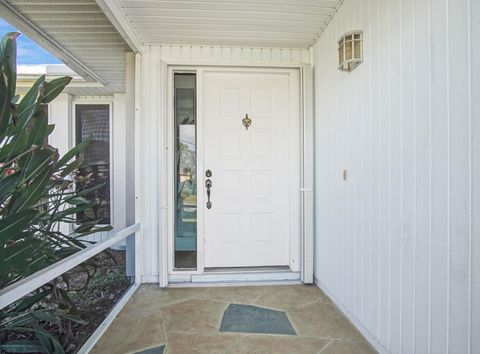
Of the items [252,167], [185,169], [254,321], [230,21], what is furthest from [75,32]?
[254,321]

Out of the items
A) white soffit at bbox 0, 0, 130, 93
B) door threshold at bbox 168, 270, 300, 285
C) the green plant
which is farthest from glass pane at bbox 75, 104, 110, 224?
the green plant

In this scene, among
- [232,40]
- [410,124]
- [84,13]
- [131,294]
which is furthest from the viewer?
[232,40]

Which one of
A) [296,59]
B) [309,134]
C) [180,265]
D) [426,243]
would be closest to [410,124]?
[426,243]

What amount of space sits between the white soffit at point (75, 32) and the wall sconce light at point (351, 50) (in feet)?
7.13

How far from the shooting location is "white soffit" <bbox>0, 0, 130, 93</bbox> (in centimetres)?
247

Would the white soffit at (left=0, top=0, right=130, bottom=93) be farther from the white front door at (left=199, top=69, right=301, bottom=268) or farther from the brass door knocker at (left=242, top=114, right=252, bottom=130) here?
the brass door knocker at (left=242, top=114, right=252, bottom=130)

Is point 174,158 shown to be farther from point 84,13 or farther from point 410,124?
point 410,124

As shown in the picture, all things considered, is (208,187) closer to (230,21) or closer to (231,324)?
(231,324)

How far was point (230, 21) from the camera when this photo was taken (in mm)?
2723

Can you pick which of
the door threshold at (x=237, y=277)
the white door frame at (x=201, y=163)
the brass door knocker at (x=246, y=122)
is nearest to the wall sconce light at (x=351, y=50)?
the white door frame at (x=201, y=163)

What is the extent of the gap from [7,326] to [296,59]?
11.2 feet

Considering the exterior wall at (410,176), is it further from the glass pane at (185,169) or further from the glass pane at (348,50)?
the glass pane at (185,169)

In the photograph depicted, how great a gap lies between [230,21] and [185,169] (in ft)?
5.30

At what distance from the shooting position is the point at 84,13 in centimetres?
262
